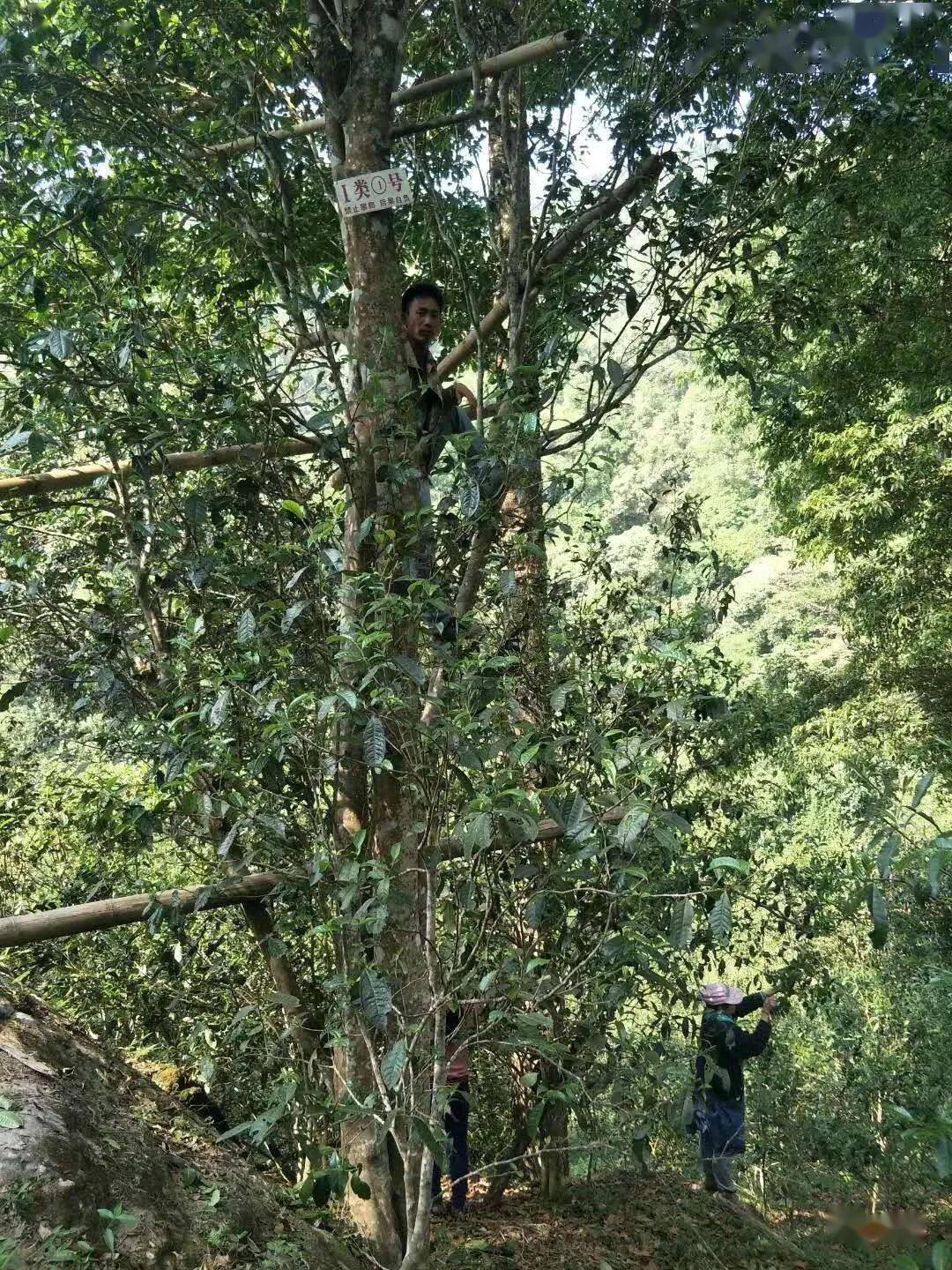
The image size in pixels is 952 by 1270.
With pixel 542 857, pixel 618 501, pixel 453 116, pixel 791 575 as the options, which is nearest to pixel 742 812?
pixel 542 857

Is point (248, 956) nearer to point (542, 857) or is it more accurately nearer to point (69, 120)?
point (542, 857)

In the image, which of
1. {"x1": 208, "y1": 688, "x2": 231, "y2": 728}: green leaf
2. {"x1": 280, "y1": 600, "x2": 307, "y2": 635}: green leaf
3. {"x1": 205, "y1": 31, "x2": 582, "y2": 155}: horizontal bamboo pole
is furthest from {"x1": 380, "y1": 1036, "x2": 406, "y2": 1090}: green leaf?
{"x1": 205, "y1": 31, "x2": 582, "y2": 155}: horizontal bamboo pole

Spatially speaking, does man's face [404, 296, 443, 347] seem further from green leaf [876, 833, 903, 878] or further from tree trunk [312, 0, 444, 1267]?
green leaf [876, 833, 903, 878]

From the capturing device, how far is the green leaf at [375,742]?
6.93 feet

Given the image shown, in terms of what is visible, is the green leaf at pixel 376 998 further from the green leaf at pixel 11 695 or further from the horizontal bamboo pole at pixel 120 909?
the green leaf at pixel 11 695

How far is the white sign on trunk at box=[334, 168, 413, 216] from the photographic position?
8.92ft

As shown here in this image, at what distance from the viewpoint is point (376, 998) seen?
206cm

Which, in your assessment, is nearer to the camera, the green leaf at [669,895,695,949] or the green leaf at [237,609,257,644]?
the green leaf at [669,895,695,949]

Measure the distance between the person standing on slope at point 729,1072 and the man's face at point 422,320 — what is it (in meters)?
3.12

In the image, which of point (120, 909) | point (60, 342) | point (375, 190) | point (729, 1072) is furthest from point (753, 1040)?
point (60, 342)

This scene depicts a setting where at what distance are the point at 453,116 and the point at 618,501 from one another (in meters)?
32.3

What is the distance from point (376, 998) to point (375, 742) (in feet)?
1.70

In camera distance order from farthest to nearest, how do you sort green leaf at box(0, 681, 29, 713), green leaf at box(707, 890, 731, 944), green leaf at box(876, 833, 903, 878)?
green leaf at box(0, 681, 29, 713), green leaf at box(707, 890, 731, 944), green leaf at box(876, 833, 903, 878)

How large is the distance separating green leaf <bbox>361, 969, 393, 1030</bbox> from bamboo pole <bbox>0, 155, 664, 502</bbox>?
1410mm
